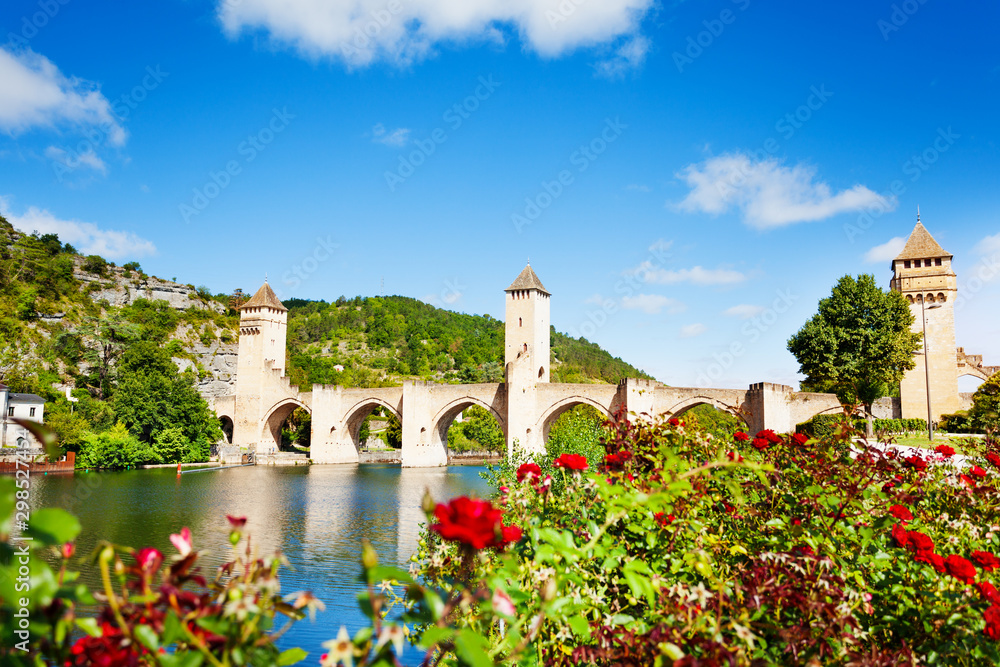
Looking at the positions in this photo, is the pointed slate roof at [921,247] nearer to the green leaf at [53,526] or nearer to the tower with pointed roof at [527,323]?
the tower with pointed roof at [527,323]

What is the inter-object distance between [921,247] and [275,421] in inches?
1598

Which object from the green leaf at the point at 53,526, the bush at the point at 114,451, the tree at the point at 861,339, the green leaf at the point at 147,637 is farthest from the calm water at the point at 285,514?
the tree at the point at 861,339

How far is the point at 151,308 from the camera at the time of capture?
5788cm

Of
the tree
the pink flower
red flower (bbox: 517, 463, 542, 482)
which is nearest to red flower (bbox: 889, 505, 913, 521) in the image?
red flower (bbox: 517, 463, 542, 482)

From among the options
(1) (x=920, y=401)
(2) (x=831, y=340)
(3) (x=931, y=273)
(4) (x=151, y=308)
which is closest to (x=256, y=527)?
(2) (x=831, y=340)

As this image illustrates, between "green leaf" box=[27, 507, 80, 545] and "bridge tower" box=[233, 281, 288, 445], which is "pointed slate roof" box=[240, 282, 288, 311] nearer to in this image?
"bridge tower" box=[233, 281, 288, 445]

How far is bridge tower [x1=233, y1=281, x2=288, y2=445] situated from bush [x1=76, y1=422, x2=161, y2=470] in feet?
38.1

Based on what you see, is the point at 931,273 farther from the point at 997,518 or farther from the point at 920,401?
the point at 997,518

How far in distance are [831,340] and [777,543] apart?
29226mm

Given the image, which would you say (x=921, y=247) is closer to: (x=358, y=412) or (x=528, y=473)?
(x=358, y=412)

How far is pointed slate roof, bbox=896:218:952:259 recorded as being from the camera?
32.7 metres

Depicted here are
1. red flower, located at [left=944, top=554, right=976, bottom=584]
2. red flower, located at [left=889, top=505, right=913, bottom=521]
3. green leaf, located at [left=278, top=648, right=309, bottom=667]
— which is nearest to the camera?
green leaf, located at [left=278, top=648, right=309, bottom=667]

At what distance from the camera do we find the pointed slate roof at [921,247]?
1287 inches

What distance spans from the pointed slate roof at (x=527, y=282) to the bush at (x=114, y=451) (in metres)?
20.7
